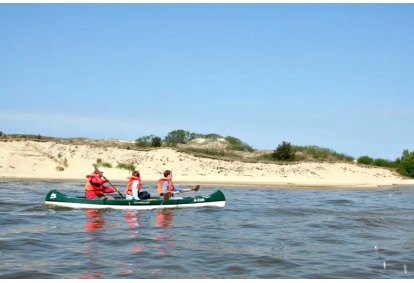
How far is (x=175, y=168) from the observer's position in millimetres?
40688

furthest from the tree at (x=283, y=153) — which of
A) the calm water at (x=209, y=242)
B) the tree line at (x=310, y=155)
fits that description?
the calm water at (x=209, y=242)

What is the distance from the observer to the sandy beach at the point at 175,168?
124 feet

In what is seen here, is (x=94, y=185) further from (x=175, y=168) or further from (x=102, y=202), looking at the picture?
(x=175, y=168)

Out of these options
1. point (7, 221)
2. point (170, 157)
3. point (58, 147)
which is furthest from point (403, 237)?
point (58, 147)

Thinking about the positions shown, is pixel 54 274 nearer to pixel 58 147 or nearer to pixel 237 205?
pixel 237 205

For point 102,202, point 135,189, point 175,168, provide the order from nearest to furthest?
point 102,202, point 135,189, point 175,168

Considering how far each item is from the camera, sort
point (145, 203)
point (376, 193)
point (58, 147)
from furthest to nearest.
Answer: point (58, 147) → point (376, 193) → point (145, 203)

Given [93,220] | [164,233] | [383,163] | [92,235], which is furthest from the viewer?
[383,163]

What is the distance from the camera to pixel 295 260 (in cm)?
1111

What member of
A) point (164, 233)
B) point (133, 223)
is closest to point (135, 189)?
point (133, 223)

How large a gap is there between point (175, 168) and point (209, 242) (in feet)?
90.3

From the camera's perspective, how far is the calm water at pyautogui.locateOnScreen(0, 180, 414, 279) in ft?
32.8

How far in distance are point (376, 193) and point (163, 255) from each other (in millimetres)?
23446

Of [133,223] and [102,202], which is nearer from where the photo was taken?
[133,223]
